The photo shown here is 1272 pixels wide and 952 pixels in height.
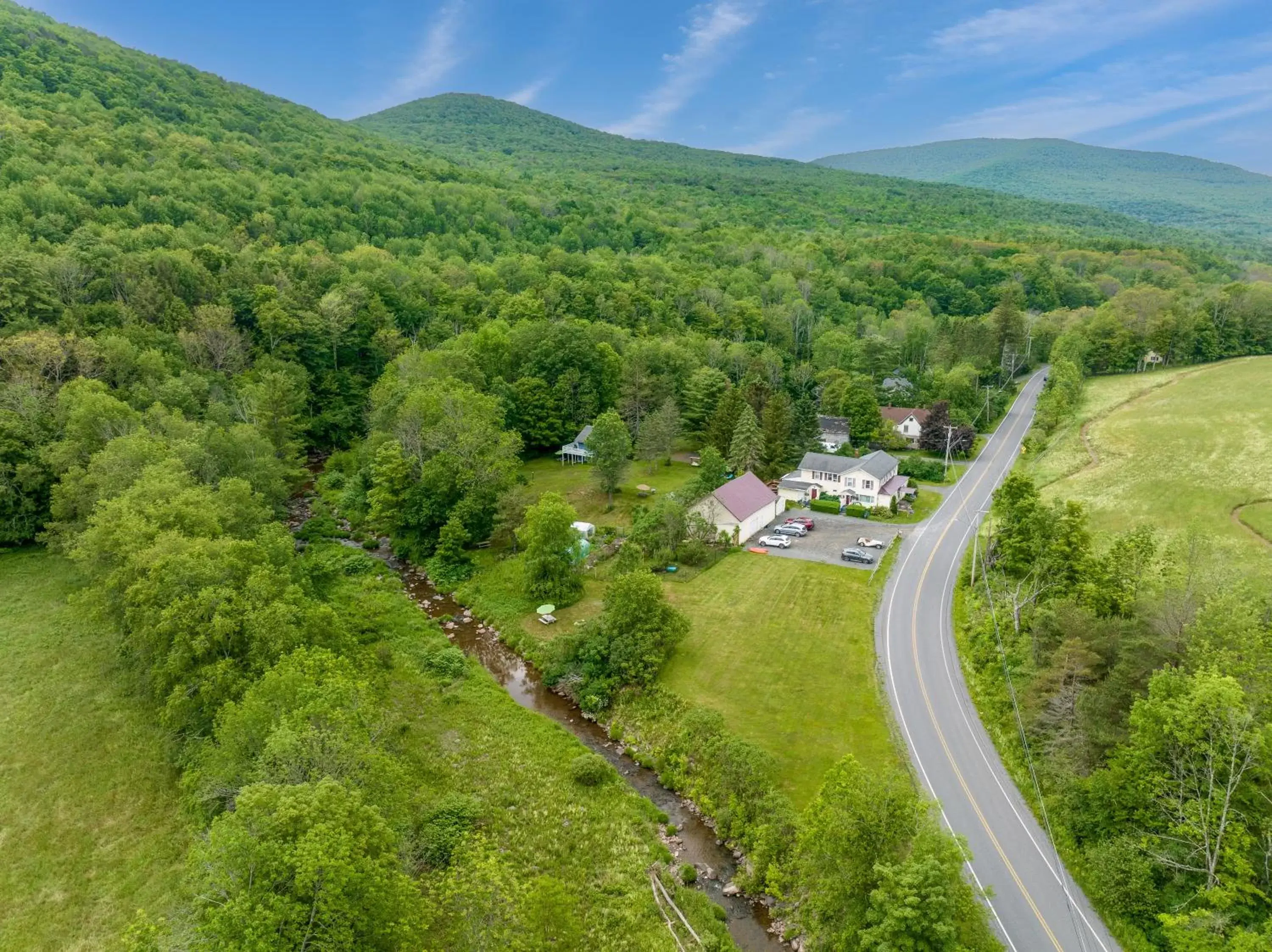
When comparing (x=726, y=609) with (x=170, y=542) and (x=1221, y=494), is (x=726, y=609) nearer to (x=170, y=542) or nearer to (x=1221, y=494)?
(x=170, y=542)

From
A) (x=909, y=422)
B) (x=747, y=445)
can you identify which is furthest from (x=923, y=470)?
(x=747, y=445)

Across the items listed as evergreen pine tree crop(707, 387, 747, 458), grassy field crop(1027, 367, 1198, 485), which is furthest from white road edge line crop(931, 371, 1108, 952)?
evergreen pine tree crop(707, 387, 747, 458)

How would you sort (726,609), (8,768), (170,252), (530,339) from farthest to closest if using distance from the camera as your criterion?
(530,339), (170,252), (726,609), (8,768)

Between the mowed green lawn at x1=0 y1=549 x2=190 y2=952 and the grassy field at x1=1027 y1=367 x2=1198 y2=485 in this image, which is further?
the grassy field at x1=1027 y1=367 x2=1198 y2=485

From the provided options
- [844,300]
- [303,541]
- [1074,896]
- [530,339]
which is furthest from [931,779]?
[844,300]

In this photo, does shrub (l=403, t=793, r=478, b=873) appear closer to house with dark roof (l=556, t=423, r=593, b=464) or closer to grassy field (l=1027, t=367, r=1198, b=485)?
house with dark roof (l=556, t=423, r=593, b=464)

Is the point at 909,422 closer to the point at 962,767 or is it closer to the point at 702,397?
the point at 702,397
